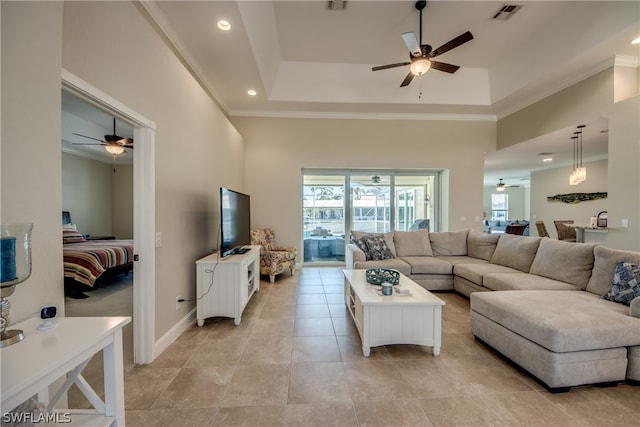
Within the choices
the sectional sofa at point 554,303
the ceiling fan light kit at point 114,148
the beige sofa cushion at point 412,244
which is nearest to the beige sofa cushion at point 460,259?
the sectional sofa at point 554,303

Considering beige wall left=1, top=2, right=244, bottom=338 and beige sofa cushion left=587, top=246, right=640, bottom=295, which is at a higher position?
beige wall left=1, top=2, right=244, bottom=338

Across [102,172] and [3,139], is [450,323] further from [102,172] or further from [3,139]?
[102,172]

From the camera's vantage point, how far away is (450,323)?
9.63ft

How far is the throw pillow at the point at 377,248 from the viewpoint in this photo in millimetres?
4156

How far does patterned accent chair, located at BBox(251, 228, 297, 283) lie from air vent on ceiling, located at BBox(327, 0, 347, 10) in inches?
148

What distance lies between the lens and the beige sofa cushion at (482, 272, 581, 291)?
9.02ft

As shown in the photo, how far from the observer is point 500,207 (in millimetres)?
13047

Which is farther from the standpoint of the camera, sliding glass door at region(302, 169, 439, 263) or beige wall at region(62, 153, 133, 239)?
beige wall at region(62, 153, 133, 239)

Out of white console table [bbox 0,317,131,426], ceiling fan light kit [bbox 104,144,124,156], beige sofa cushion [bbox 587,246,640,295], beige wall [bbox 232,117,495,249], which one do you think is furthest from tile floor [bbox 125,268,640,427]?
ceiling fan light kit [bbox 104,144,124,156]

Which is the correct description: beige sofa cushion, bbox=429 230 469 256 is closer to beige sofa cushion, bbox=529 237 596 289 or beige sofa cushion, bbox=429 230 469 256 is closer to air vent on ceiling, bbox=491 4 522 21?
beige sofa cushion, bbox=529 237 596 289

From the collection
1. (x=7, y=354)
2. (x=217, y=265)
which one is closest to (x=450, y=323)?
(x=217, y=265)

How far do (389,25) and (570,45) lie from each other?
2.47 metres

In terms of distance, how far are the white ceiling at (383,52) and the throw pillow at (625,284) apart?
2.81 metres

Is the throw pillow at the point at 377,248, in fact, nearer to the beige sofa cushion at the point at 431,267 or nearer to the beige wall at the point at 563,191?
the beige sofa cushion at the point at 431,267
